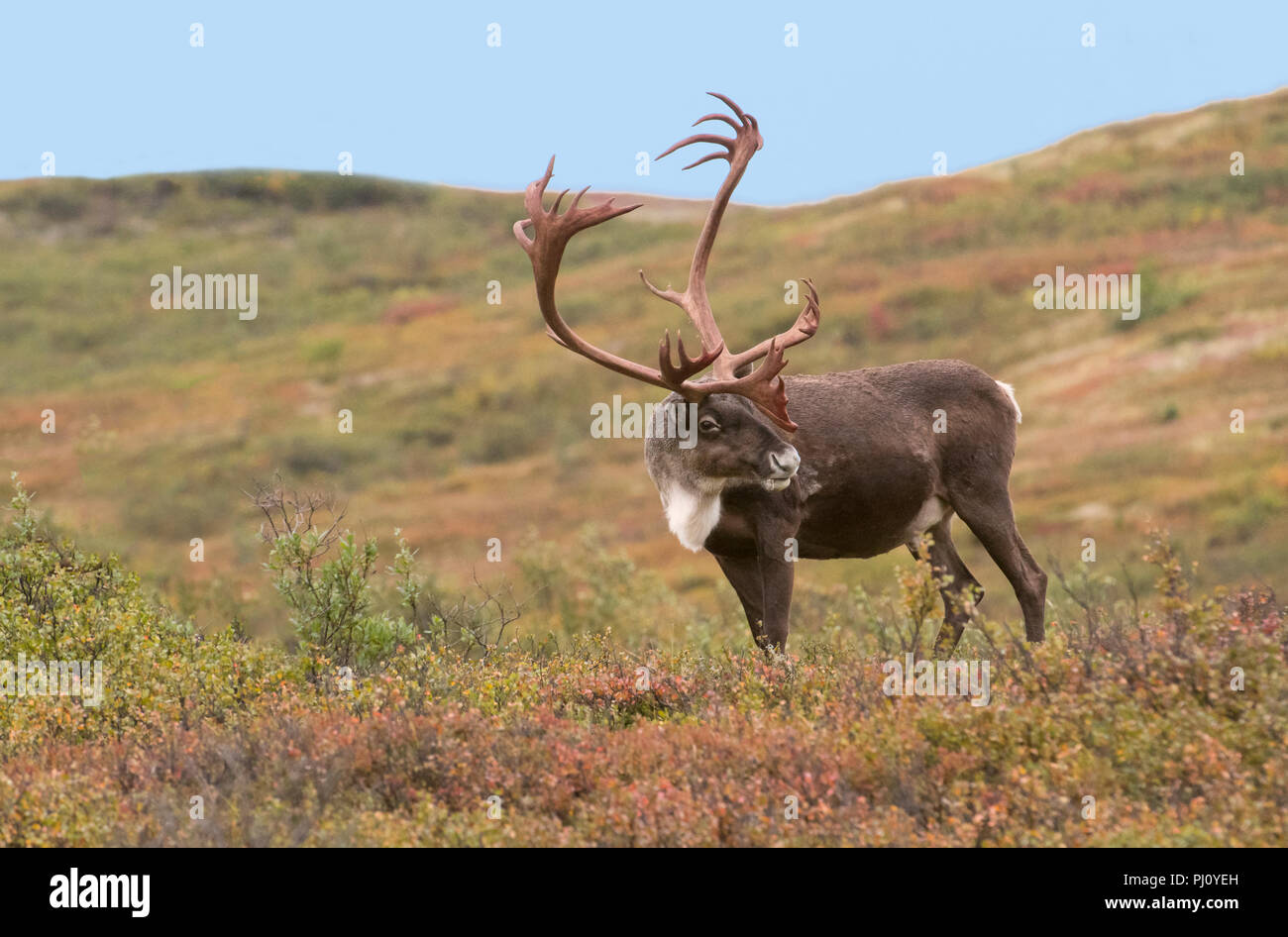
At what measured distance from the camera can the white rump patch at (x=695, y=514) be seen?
1011 centimetres

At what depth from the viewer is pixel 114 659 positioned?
941 centimetres

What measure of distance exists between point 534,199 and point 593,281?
8052 centimetres

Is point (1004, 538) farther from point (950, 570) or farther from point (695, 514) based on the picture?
point (695, 514)

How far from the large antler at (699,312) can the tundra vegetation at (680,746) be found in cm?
175

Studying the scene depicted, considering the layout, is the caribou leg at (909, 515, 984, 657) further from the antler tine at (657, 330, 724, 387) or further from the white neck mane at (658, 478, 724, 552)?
the antler tine at (657, 330, 724, 387)

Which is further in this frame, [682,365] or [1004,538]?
[1004,538]

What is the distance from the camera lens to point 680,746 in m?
7.18

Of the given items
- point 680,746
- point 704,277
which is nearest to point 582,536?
point 704,277

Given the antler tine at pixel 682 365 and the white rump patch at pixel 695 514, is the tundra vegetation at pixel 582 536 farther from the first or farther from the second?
the antler tine at pixel 682 365

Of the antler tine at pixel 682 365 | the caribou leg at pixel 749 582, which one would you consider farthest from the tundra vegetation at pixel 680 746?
the antler tine at pixel 682 365

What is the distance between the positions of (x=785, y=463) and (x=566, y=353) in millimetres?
66841

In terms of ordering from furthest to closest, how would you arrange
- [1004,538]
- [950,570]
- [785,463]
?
[950,570] < [1004,538] < [785,463]

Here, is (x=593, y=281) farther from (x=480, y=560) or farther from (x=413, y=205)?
(x=480, y=560)
